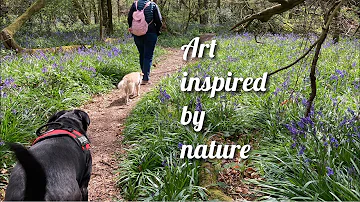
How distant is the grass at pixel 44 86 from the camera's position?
4008 mm

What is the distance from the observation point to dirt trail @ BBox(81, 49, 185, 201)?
3471 millimetres

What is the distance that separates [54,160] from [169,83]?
4.04 meters

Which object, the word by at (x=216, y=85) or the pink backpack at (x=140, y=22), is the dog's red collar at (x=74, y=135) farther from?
the pink backpack at (x=140, y=22)

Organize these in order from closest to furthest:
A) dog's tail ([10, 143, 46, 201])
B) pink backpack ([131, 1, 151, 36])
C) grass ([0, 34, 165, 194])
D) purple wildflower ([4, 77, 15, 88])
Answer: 1. dog's tail ([10, 143, 46, 201])
2. grass ([0, 34, 165, 194])
3. purple wildflower ([4, 77, 15, 88])
4. pink backpack ([131, 1, 151, 36])

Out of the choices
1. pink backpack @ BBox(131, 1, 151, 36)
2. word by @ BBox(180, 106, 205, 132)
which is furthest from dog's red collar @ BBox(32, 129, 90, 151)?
pink backpack @ BBox(131, 1, 151, 36)

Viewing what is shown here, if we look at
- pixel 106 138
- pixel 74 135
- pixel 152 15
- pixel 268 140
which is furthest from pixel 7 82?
pixel 268 140

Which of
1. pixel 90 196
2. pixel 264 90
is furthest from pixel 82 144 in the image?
pixel 264 90

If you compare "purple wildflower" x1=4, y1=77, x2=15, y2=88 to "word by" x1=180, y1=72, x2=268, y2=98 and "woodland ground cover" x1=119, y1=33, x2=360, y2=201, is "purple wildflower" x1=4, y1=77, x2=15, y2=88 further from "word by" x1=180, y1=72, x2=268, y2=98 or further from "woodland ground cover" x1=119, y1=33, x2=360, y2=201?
"word by" x1=180, y1=72, x2=268, y2=98

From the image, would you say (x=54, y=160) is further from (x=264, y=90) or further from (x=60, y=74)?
(x=60, y=74)

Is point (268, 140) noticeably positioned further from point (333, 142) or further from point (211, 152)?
point (333, 142)

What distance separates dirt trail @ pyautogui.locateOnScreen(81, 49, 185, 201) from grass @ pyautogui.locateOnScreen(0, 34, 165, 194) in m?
0.43

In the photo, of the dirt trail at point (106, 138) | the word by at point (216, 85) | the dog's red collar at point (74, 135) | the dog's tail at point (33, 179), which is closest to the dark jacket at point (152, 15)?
the dirt trail at point (106, 138)

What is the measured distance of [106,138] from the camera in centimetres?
480

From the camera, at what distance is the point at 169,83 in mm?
6219
